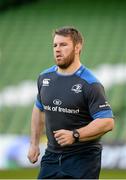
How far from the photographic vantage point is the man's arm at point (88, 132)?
17.8 ft

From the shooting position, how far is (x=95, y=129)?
5.46 meters

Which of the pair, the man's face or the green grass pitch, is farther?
the green grass pitch

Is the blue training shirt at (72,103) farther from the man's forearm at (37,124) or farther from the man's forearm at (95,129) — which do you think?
the man's forearm at (37,124)

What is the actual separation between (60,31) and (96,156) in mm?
1132

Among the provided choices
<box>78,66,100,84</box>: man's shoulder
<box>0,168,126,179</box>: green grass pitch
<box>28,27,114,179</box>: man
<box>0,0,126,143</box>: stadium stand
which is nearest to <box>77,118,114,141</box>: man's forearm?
<box>28,27,114,179</box>: man

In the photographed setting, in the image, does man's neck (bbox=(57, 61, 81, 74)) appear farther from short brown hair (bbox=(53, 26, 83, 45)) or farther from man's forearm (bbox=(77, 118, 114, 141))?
man's forearm (bbox=(77, 118, 114, 141))

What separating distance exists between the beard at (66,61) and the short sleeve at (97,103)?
0.29 metres

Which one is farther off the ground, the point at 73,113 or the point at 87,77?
the point at 87,77

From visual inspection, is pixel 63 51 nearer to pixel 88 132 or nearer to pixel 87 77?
pixel 87 77

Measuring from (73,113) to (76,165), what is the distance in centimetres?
45

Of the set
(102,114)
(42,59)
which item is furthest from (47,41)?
(102,114)

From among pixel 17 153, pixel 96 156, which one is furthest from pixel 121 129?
pixel 96 156

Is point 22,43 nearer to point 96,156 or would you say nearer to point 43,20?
point 43,20

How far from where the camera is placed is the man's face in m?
5.61
